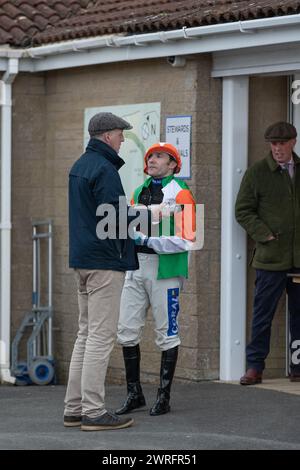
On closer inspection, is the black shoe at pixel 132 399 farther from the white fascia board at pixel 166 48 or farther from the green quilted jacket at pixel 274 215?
the white fascia board at pixel 166 48

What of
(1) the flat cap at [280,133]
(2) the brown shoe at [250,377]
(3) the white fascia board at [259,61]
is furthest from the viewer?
(2) the brown shoe at [250,377]

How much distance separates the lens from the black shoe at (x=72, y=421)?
9039 millimetres

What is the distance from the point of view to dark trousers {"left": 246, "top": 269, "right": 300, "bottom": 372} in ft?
35.6

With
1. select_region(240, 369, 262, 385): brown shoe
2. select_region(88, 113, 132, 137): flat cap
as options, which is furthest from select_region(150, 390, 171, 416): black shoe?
select_region(88, 113, 132, 137): flat cap

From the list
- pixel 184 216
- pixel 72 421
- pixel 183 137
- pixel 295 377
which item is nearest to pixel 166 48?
pixel 183 137

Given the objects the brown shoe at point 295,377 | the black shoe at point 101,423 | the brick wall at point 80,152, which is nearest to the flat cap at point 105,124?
the black shoe at point 101,423

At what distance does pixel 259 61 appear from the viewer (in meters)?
10.9

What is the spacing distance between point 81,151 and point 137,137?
0.95 meters

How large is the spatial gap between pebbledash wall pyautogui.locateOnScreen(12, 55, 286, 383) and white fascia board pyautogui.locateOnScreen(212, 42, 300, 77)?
167 millimetres

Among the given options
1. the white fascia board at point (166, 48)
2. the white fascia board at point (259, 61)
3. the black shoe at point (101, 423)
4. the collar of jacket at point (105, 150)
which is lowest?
the black shoe at point (101, 423)

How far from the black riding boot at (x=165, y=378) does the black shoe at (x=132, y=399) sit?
152mm
